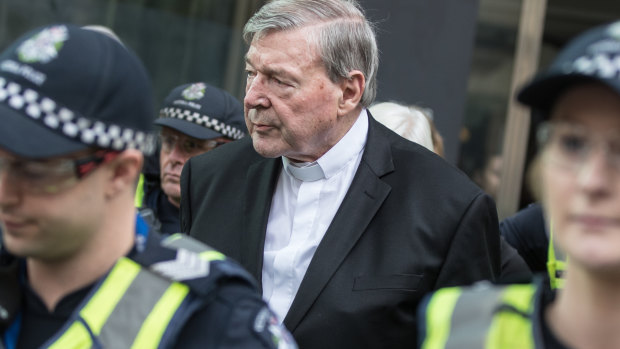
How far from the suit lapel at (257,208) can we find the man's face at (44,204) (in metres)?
1.32

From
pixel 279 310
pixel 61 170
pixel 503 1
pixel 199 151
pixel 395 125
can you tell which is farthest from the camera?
pixel 503 1

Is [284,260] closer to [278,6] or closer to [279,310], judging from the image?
[279,310]

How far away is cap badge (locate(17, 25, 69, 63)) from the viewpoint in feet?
7.14

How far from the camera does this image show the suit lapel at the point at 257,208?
3.47 metres

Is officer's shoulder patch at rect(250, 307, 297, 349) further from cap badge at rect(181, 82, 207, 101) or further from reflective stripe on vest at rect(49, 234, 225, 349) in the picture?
cap badge at rect(181, 82, 207, 101)

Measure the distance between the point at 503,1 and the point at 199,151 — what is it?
5.05 m

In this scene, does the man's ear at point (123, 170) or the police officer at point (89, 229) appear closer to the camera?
the police officer at point (89, 229)

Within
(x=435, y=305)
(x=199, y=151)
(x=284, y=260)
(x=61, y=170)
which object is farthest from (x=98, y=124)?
(x=199, y=151)

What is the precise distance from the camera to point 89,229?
2191 millimetres

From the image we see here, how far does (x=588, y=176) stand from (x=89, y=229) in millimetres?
1086

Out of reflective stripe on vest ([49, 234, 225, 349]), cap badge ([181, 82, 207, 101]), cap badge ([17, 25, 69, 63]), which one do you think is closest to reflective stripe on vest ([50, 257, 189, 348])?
reflective stripe on vest ([49, 234, 225, 349])

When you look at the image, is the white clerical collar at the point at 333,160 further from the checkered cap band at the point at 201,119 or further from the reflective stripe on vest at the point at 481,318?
the reflective stripe on vest at the point at 481,318

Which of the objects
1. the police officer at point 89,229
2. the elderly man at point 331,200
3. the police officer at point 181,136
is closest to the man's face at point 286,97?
the elderly man at point 331,200

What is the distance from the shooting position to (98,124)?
7.06ft
